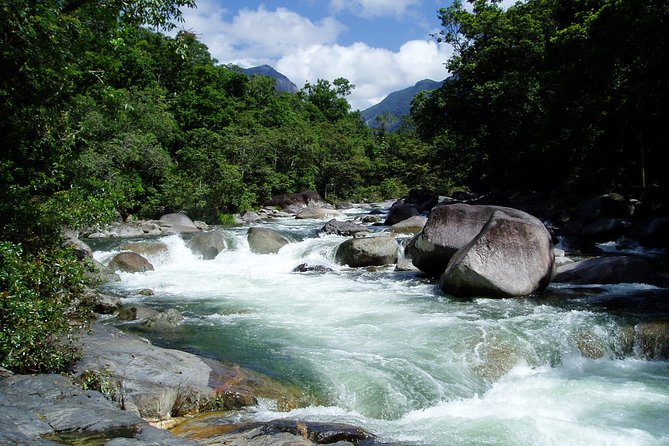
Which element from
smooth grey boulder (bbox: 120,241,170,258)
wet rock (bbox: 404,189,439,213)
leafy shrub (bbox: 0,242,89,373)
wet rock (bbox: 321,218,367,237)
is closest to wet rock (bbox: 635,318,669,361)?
leafy shrub (bbox: 0,242,89,373)

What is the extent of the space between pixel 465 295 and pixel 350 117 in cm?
7185

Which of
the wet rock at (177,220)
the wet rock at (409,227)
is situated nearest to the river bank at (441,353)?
the wet rock at (409,227)

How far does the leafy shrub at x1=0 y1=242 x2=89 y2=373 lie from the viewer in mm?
5605

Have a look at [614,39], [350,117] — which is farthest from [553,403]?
[350,117]

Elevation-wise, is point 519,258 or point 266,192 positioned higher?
point 266,192

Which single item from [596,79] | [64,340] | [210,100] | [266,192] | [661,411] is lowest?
[661,411]

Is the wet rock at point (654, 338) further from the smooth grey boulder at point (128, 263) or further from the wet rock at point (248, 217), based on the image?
the wet rock at point (248, 217)

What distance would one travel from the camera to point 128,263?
1720 centimetres

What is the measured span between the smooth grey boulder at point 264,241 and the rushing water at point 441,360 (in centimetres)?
641

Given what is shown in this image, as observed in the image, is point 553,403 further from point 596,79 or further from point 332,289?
point 596,79

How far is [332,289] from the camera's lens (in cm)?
1410

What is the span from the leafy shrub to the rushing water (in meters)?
2.61

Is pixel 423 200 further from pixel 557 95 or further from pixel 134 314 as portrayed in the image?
pixel 134 314

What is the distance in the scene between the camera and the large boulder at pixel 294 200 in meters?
41.4
